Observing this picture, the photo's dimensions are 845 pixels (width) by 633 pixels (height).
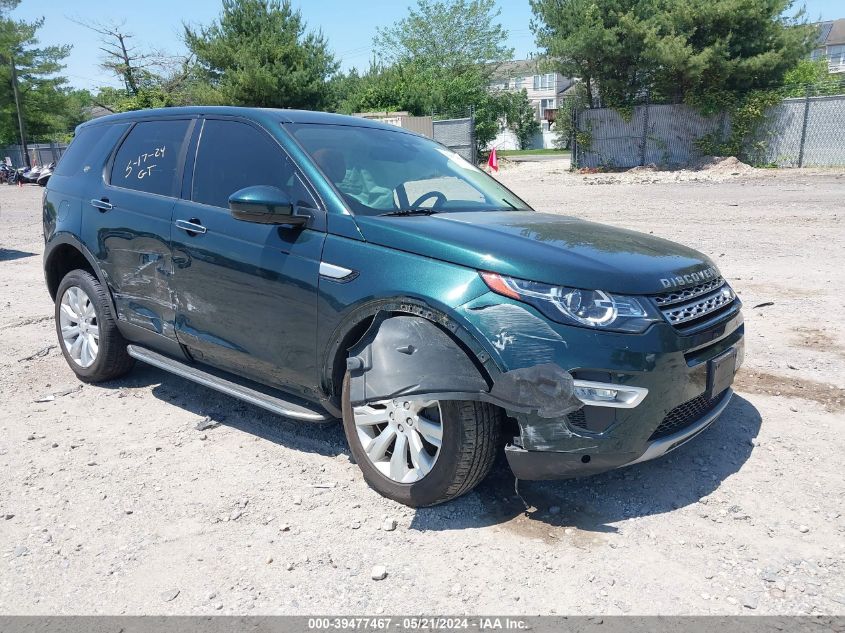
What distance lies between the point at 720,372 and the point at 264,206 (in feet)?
7.87

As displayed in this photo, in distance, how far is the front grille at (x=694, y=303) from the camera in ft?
9.84

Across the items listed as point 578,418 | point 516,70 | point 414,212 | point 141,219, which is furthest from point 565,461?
point 516,70

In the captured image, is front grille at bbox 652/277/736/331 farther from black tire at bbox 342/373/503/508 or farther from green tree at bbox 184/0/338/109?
green tree at bbox 184/0/338/109

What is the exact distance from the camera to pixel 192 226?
3.99m

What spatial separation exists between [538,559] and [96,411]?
3.27 meters

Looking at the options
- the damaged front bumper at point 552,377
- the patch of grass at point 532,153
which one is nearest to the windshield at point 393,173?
the damaged front bumper at point 552,377

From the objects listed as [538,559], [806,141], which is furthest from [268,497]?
[806,141]

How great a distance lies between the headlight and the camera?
283 centimetres

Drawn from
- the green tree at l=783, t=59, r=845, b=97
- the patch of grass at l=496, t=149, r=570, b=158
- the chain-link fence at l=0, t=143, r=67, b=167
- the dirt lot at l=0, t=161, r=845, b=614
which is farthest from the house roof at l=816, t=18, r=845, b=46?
the dirt lot at l=0, t=161, r=845, b=614

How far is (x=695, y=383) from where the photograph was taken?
3.07 meters

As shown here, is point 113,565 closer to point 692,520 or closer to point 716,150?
point 692,520

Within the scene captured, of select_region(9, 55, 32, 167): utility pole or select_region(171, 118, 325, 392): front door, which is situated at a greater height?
select_region(9, 55, 32, 167): utility pole

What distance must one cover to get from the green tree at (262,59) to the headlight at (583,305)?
30.6 metres

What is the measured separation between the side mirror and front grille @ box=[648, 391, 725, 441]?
2.02m
